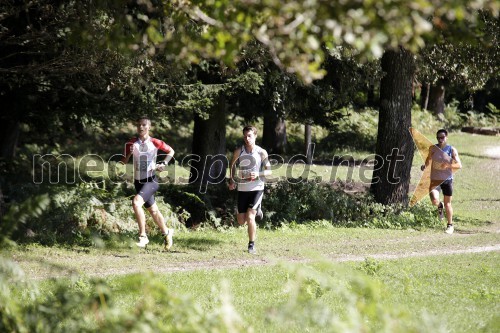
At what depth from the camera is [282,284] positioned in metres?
9.09

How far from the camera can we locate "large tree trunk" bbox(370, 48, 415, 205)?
59.6 ft

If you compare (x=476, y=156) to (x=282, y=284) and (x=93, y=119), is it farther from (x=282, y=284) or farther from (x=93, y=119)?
(x=282, y=284)

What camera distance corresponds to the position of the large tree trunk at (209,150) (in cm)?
1878

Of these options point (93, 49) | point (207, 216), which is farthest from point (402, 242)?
point (93, 49)

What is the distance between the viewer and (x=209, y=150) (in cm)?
1894

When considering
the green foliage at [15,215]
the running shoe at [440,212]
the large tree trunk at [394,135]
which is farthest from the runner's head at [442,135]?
the green foliage at [15,215]

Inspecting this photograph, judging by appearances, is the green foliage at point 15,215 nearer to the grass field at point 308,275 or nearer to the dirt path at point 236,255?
the grass field at point 308,275

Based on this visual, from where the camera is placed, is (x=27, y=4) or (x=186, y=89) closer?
(x=27, y=4)

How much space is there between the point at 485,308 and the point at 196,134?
1198 cm

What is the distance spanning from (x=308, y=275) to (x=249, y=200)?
7811 mm

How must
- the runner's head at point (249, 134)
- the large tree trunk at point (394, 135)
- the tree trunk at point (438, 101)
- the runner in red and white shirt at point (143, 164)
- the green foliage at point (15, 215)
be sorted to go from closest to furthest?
1. the green foliage at point (15, 215)
2. the runner in red and white shirt at point (143, 164)
3. the runner's head at point (249, 134)
4. the large tree trunk at point (394, 135)
5. the tree trunk at point (438, 101)

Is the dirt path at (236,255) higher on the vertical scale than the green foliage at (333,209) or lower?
lower

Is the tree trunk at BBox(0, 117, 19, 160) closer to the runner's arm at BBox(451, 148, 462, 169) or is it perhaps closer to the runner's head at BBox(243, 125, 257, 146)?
the runner's head at BBox(243, 125, 257, 146)

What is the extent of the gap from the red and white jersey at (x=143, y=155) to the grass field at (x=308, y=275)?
4.25ft
